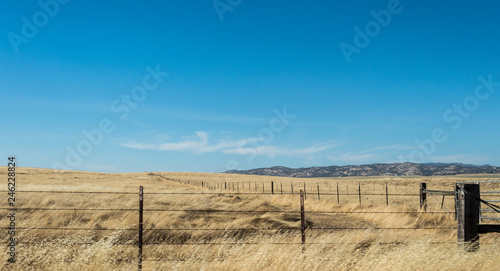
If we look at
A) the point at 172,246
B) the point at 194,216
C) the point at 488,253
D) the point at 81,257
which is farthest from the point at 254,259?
the point at 194,216

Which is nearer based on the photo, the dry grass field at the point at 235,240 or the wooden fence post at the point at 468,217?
the dry grass field at the point at 235,240

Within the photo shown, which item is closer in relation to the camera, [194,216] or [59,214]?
[59,214]

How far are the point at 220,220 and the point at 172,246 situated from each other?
5.66 m

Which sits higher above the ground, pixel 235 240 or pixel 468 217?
pixel 468 217

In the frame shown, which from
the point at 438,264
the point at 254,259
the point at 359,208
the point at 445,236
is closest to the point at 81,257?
the point at 254,259

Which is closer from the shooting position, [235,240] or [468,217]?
[468,217]

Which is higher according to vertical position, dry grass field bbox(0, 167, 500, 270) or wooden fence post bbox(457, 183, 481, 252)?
wooden fence post bbox(457, 183, 481, 252)

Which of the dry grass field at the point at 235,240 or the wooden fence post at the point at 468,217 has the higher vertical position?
the wooden fence post at the point at 468,217

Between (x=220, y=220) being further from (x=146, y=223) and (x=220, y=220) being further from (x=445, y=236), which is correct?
(x=445, y=236)

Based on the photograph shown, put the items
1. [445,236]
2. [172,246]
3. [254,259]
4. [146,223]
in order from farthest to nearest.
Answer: [146,223], [445,236], [172,246], [254,259]

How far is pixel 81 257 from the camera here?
8.19m

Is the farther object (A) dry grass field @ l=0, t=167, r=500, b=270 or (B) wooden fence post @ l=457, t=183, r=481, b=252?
(B) wooden fence post @ l=457, t=183, r=481, b=252

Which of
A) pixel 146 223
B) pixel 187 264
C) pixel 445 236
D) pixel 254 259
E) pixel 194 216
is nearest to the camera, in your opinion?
pixel 254 259

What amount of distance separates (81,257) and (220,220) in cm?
919
